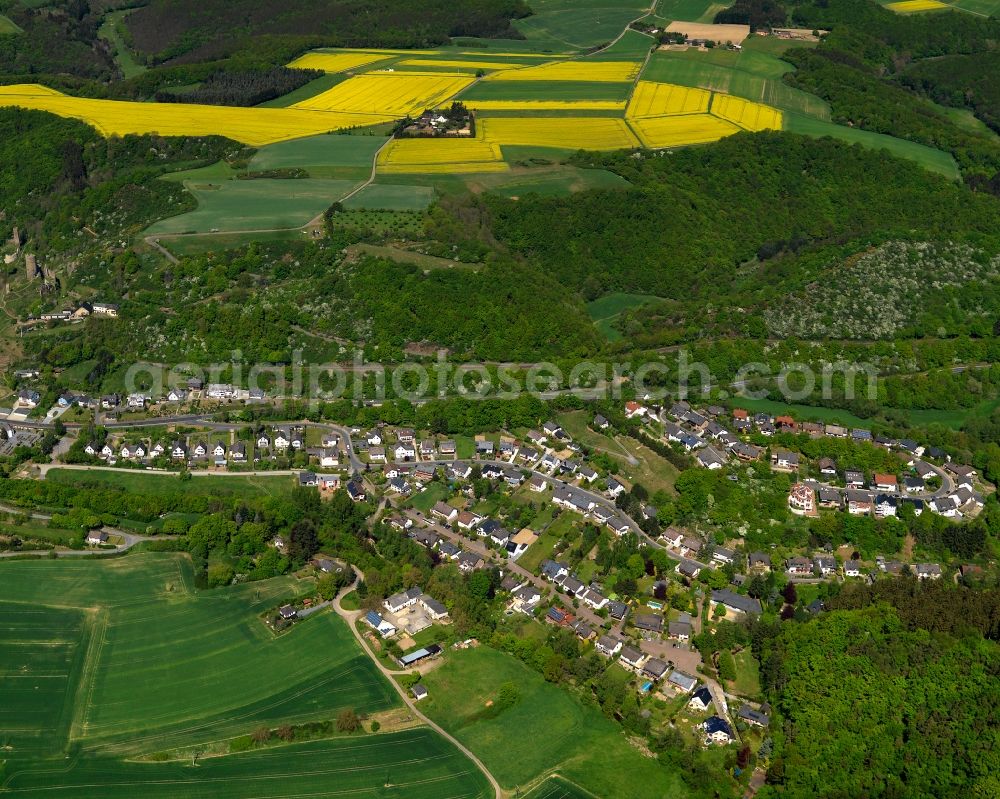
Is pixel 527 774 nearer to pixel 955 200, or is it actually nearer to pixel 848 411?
pixel 848 411

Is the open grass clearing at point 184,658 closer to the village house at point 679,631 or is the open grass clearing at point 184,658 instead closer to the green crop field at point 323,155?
the village house at point 679,631

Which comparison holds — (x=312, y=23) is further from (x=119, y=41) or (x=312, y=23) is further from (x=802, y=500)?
(x=802, y=500)

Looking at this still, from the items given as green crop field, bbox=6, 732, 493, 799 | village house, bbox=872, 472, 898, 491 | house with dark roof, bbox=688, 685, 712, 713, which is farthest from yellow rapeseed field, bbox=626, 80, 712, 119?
green crop field, bbox=6, 732, 493, 799

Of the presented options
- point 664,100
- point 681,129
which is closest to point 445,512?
point 681,129

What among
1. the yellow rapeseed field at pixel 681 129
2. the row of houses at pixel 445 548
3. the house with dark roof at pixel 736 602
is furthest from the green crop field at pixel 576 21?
the house with dark roof at pixel 736 602

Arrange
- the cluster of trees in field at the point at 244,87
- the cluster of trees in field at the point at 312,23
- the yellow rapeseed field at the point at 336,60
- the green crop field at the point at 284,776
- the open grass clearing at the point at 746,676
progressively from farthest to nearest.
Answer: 1. the cluster of trees in field at the point at 312,23
2. the yellow rapeseed field at the point at 336,60
3. the cluster of trees in field at the point at 244,87
4. the open grass clearing at the point at 746,676
5. the green crop field at the point at 284,776

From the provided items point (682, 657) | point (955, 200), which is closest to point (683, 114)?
point (955, 200)
